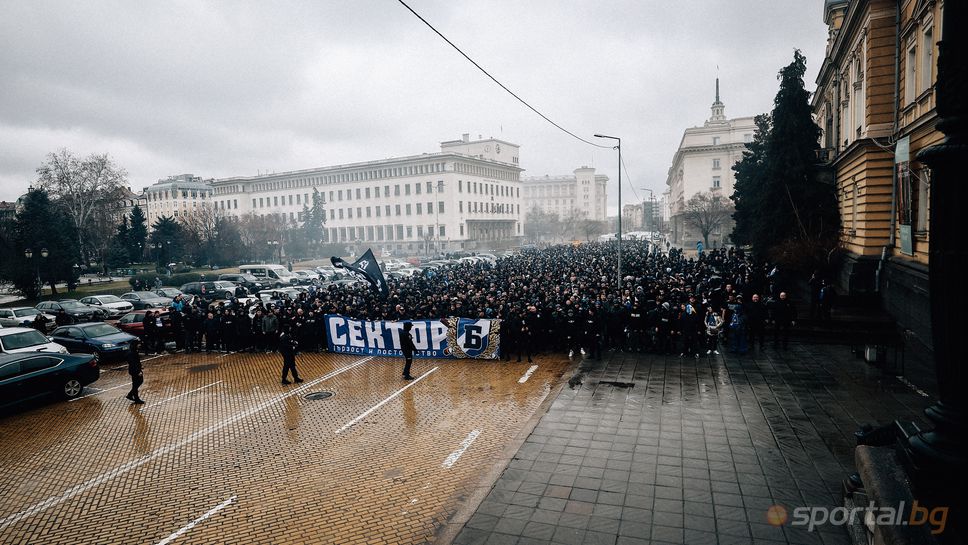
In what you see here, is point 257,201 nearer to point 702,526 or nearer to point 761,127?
point 761,127

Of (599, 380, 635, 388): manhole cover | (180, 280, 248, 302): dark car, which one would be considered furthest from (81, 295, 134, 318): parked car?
(599, 380, 635, 388): manhole cover

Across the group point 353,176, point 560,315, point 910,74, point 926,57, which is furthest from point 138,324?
point 353,176

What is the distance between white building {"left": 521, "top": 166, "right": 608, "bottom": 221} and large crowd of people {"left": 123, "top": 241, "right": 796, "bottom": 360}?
154139 mm

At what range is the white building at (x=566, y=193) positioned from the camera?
585ft

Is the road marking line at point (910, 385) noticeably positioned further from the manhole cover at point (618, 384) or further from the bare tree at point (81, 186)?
the bare tree at point (81, 186)

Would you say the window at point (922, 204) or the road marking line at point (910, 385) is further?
the window at point (922, 204)

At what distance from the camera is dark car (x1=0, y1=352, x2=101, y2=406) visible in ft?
41.1

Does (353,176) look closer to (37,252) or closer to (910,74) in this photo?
(37,252)

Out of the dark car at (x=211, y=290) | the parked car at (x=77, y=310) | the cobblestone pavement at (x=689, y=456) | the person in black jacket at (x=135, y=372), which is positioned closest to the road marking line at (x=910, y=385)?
the cobblestone pavement at (x=689, y=456)

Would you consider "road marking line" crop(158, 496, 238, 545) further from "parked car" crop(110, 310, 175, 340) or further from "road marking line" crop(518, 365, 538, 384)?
"parked car" crop(110, 310, 175, 340)

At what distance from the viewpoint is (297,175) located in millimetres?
104688

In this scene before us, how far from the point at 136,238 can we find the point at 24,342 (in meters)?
57.5

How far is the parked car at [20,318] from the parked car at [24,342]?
959cm

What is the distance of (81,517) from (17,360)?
7975mm
